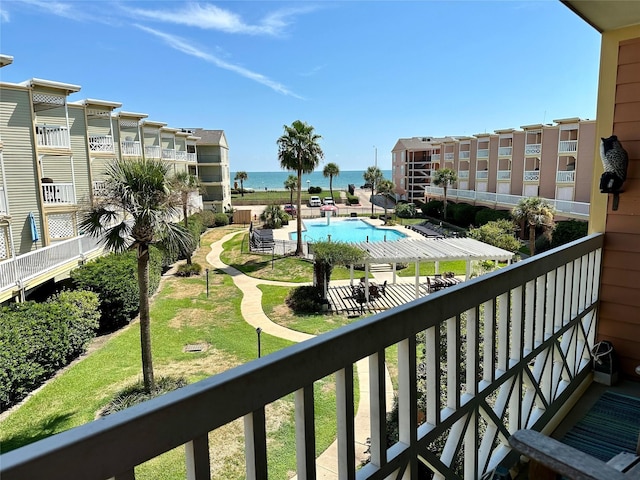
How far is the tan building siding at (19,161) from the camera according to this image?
15367 mm

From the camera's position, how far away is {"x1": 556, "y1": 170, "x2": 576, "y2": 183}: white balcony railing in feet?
88.5

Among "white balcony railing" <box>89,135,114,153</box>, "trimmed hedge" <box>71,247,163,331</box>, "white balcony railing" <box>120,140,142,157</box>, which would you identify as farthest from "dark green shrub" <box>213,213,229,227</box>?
"trimmed hedge" <box>71,247,163,331</box>

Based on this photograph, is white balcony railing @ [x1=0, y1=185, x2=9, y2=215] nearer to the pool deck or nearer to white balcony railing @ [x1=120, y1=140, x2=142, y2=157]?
white balcony railing @ [x1=120, y1=140, x2=142, y2=157]

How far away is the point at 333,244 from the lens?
56.2 ft

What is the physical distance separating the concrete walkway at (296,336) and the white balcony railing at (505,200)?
16467mm

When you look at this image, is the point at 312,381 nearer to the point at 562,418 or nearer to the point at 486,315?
the point at 486,315

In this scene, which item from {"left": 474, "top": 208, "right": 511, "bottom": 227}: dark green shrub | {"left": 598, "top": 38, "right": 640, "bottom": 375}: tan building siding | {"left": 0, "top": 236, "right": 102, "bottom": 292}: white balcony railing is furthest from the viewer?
{"left": 474, "top": 208, "right": 511, "bottom": 227}: dark green shrub

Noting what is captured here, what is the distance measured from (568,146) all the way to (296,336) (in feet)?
78.4

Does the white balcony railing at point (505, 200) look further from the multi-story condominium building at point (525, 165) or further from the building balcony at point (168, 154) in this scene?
the building balcony at point (168, 154)

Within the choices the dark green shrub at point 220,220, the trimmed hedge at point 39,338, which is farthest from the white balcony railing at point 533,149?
the trimmed hedge at point 39,338

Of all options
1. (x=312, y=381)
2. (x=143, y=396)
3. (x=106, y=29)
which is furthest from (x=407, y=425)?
(x=106, y=29)

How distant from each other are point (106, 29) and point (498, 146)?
2963 centimetres

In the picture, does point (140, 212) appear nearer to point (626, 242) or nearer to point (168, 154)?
point (626, 242)

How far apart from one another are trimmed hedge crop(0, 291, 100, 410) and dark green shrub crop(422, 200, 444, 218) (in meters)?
31.4
